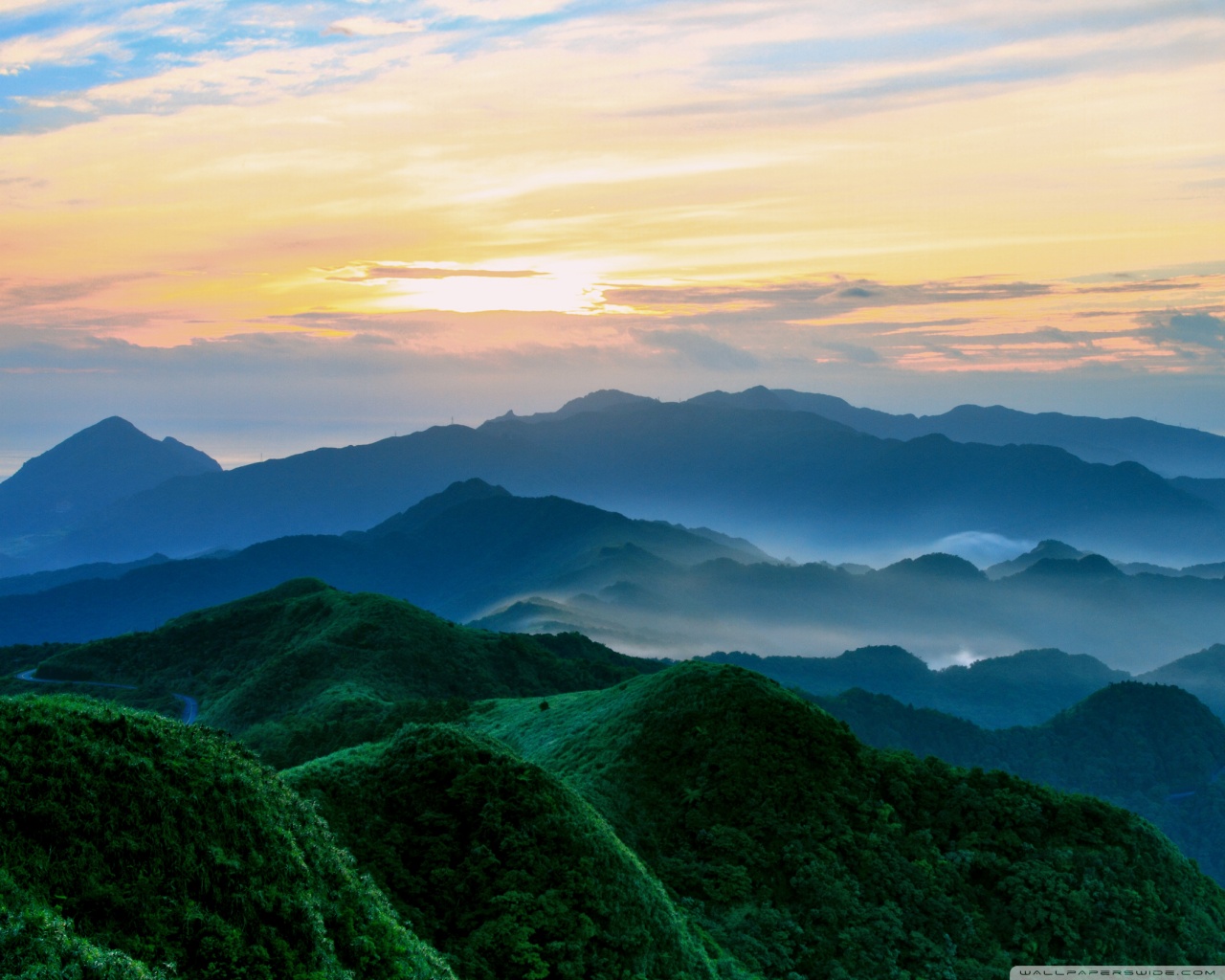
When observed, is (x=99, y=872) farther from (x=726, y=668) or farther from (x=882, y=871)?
(x=726, y=668)

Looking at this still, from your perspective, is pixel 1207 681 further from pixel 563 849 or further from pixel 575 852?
pixel 563 849

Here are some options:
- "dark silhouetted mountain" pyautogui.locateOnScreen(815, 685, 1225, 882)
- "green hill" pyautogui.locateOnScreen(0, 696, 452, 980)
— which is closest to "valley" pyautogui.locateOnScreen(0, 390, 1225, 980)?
"green hill" pyautogui.locateOnScreen(0, 696, 452, 980)

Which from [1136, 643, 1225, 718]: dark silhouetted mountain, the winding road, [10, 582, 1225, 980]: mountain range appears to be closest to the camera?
[10, 582, 1225, 980]: mountain range

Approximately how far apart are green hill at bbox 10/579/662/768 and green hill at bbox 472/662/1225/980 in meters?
27.5

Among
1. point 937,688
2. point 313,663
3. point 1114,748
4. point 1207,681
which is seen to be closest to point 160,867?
point 313,663

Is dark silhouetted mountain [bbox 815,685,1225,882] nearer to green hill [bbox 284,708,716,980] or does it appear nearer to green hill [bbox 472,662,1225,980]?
green hill [bbox 472,662,1225,980]

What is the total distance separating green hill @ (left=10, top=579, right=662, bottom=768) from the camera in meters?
77.9

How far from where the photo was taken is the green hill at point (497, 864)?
2517 cm

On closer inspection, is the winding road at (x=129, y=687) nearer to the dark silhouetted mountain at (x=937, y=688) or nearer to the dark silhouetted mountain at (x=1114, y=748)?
the dark silhouetted mountain at (x=1114, y=748)

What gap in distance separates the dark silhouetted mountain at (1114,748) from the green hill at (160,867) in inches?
4197

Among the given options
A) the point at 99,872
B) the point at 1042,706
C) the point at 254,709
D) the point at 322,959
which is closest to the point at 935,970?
the point at 322,959

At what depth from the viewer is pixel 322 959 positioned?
17703 mm

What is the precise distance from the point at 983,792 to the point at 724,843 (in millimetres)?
12389


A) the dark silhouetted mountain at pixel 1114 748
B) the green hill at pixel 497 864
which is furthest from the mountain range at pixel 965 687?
the green hill at pixel 497 864
